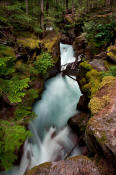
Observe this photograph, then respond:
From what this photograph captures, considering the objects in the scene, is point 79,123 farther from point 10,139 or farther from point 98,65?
point 10,139

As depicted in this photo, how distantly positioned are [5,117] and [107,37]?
356 inches

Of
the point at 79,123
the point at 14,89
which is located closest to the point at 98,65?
the point at 79,123

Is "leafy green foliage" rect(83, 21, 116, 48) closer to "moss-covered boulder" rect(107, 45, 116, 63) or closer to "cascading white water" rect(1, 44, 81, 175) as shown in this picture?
"moss-covered boulder" rect(107, 45, 116, 63)

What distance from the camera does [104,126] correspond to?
253 centimetres

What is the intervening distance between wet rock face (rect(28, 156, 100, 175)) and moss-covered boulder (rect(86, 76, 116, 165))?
374 millimetres

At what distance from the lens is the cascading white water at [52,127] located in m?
5.39

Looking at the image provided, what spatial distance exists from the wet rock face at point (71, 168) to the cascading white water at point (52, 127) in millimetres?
2674

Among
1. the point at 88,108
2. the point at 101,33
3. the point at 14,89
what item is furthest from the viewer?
the point at 101,33

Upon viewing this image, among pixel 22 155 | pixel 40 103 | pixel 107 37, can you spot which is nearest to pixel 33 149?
pixel 22 155

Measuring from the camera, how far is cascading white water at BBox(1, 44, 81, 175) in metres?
5.39

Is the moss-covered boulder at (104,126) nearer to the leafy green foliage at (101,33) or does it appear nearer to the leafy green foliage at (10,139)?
the leafy green foliage at (10,139)

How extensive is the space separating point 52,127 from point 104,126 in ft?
15.2

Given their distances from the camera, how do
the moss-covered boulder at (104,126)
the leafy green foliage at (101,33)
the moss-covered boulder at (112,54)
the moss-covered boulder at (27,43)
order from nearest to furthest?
the moss-covered boulder at (104,126) → the moss-covered boulder at (112,54) → the moss-covered boulder at (27,43) → the leafy green foliage at (101,33)

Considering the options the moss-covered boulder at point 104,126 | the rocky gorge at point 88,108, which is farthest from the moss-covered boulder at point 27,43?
the moss-covered boulder at point 104,126
